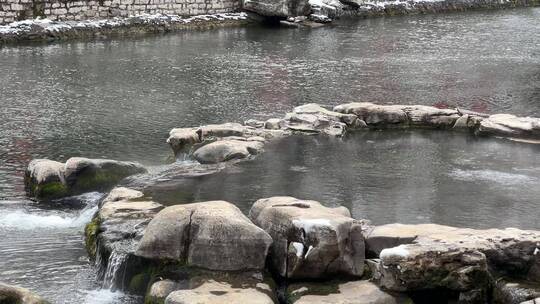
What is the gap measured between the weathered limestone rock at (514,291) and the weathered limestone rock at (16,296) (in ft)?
20.0

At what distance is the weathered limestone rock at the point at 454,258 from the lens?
412 inches

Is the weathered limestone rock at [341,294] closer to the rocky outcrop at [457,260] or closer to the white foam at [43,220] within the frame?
the rocky outcrop at [457,260]

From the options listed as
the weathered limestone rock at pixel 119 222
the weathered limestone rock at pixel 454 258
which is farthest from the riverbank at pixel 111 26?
the weathered limestone rock at pixel 454 258

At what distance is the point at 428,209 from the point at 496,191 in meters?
1.93

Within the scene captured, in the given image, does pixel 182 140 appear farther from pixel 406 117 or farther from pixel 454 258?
pixel 454 258

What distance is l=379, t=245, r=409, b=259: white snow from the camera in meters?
10.5

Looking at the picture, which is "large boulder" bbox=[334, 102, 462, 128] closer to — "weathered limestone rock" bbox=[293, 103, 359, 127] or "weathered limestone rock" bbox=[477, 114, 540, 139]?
"weathered limestone rock" bbox=[293, 103, 359, 127]

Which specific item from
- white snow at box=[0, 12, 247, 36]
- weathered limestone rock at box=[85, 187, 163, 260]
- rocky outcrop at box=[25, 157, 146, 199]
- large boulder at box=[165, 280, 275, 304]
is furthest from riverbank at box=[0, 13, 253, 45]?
large boulder at box=[165, 280, 275, 304]

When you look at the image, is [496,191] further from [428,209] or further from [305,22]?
[305,22]

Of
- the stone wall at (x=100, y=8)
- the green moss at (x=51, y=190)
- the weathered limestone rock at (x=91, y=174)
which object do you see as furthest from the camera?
the stone wall at (x=100, y=8)

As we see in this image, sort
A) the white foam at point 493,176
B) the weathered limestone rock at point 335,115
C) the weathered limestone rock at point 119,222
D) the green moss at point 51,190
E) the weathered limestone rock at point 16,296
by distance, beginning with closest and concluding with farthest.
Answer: the weathered limestone rock at point 16,296 < the weathered limestone rock at point 119,222 < the green moss at point 51,190 < the white foam at point 493,176 < the weathered limestone rock at point 335,115

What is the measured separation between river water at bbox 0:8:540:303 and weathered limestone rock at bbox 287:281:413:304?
2.79 m

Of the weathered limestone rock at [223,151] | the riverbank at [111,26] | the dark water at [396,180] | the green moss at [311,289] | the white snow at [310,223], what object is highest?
the riverbank at [111,26]

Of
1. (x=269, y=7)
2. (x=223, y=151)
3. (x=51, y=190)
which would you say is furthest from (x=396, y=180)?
(x=269, y=7)
